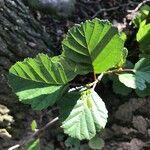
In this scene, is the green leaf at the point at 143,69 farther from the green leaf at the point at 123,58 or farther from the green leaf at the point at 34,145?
the green leaf at the point at 34,145

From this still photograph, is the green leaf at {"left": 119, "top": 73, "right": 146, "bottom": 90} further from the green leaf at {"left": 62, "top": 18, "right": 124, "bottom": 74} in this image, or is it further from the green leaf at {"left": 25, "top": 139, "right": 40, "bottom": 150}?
the green leaf at {"left": 25, "top": 139, "right": 40, "bottom": 150}

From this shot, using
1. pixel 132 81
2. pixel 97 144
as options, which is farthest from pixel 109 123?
pixel 132 81

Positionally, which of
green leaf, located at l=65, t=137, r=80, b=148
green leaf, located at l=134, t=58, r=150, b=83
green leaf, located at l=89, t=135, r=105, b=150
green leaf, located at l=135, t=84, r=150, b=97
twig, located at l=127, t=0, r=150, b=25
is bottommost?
green leaf, located at l=89, t=135, r=105, b=150

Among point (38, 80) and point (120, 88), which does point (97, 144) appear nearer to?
point (120, 88)

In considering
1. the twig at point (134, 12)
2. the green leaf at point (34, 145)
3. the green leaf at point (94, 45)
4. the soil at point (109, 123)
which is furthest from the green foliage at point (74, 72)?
the twig at point (134, 12)

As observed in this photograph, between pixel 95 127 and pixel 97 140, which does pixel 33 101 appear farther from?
pixel 97 140

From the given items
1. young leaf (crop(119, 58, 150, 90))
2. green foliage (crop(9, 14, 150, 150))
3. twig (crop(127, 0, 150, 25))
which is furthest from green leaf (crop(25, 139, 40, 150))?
twig (crop(127, 0, 150, 25))
